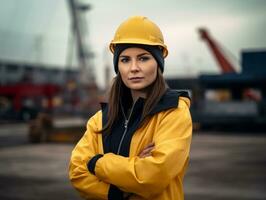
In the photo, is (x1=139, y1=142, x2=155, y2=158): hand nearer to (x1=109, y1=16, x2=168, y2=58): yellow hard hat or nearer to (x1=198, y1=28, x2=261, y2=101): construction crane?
(x1=109, y1=16, x2=168, y2=58): yellow hard hat

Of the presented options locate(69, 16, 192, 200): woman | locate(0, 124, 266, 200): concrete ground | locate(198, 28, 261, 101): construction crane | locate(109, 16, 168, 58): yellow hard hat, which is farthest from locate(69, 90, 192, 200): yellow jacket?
locate(198, 28, 261, 101): construction crane

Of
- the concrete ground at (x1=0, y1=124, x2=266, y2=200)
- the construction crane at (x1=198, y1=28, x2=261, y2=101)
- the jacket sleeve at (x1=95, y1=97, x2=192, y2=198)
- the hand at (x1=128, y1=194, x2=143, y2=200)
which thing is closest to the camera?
the jacket sleeve at (x1=95, y1=97, x2=192, y2=198)

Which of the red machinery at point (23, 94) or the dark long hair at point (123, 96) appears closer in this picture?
the dark long hair at point (123, 96)

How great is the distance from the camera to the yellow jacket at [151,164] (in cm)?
189

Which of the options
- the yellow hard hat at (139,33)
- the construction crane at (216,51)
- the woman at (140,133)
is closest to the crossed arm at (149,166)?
the woman at (140,133)

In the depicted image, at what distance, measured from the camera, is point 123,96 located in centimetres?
218

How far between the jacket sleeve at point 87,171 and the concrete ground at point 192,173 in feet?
14.1

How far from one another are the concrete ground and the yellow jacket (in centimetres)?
436

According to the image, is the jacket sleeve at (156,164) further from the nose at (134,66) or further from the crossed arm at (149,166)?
the nose at (134,66)

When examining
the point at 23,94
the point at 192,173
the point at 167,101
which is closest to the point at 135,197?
the point at 167,101

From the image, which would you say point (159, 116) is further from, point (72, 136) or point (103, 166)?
point (72, 136)

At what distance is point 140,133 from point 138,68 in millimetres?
304

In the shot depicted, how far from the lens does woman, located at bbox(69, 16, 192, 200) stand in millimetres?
1907

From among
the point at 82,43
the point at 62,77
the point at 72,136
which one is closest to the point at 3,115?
the point at 72,136
